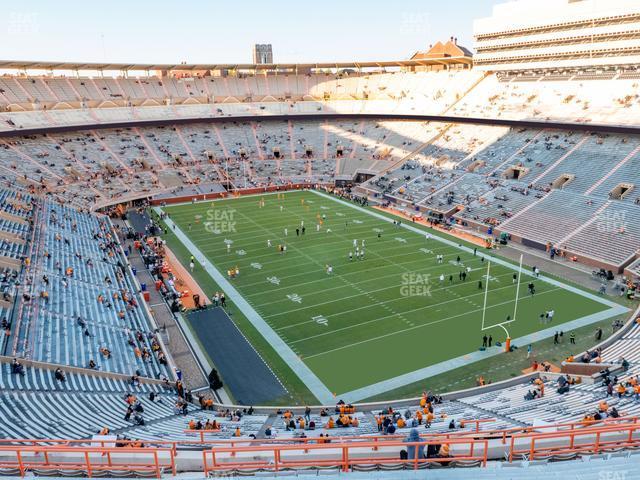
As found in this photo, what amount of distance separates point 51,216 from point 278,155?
3182 centimetres

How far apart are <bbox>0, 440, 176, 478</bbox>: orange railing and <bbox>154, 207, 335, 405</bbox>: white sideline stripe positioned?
10.8 metres

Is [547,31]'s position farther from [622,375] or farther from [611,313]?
[622,375]

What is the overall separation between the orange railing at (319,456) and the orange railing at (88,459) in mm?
811

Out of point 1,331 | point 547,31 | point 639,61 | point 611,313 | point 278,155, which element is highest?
point 547,31

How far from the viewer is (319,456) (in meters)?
8.82

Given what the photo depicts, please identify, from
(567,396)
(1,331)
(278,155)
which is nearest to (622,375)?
(567,396)

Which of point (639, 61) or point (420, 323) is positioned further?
point (639, 61)

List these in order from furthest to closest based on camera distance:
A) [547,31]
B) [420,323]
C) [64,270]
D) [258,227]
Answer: [547,31] < [258,227] < [64,270] < [420,323]

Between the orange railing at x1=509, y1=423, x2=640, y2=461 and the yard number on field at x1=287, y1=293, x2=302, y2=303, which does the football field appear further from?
the orange railing at x1=509, y1=423, x2=640, y2=461

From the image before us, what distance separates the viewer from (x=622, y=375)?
17719 millimetres

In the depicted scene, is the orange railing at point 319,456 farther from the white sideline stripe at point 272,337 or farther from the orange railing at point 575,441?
the white sideline stripe at point 272,337

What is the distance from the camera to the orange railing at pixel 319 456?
8094mm
